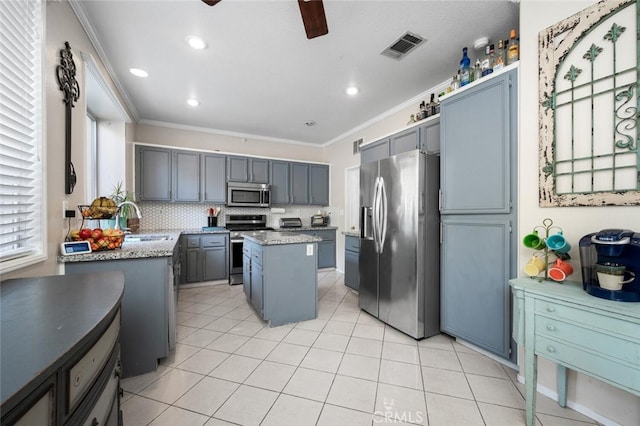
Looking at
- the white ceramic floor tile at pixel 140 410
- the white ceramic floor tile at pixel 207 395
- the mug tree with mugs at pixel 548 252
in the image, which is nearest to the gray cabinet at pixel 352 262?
the mug tree with mugs at pixel 548 252

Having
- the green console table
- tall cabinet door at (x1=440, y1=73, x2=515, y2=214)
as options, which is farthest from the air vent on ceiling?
the green console table

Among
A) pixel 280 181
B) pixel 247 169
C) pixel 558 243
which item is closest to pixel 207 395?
pixel 558 243

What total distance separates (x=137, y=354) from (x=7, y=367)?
1724mm

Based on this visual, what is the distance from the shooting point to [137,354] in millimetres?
1912

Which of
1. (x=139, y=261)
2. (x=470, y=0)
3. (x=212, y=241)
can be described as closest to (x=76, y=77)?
(x=139, y=261)

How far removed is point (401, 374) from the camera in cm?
196

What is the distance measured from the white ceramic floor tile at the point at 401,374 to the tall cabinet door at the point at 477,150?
4.50ft

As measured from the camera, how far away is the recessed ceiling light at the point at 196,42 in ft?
7.74

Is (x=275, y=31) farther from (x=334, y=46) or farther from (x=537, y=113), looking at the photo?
(x=537, y=113)

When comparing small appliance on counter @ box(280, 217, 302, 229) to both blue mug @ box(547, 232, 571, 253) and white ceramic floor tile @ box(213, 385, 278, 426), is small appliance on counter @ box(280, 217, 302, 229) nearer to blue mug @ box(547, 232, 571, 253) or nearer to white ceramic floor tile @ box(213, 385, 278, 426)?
white ceramic floor tile @ box(213, 385, 278, 426)

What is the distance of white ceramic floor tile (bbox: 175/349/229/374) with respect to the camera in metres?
2.03

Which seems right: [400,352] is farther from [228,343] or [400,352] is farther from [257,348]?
[228,343]

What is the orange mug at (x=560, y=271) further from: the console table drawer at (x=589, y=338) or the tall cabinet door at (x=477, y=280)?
the tall cabinet door at (x=477, y=280)

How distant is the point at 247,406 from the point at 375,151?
3.11m
